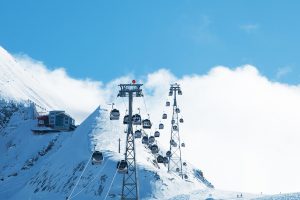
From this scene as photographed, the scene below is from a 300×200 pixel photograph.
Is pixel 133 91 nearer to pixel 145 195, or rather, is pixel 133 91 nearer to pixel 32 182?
pixel 145 195

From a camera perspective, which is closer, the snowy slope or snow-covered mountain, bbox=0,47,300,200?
snow-covered mountain, bbox=0,47,300,200

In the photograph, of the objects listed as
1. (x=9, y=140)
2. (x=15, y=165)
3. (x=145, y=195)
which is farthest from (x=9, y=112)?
(x=145, y=195)

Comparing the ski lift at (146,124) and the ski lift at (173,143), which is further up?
the ski lift at (146,124)

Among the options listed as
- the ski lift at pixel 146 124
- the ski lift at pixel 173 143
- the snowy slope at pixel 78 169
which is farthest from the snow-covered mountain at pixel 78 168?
the ski lift at pixel 146 124

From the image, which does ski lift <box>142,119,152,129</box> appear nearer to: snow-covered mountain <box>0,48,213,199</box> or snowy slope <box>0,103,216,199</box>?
snow-covered mountain <box>0,48,213,199</box>

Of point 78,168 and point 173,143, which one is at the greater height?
point 173,143

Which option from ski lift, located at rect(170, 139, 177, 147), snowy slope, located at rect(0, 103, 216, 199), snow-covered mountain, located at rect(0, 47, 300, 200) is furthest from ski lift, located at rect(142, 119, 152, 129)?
ski lift, located at rect(170, 139, 177, 147)

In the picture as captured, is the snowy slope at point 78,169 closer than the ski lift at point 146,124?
No

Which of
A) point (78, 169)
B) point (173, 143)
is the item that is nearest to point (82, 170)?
point (78, 169)

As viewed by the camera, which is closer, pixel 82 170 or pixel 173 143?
pixel 173 143

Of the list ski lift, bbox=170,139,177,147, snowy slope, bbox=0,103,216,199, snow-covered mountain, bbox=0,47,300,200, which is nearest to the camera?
snow-covered mountain, bbox=0,47,300,200

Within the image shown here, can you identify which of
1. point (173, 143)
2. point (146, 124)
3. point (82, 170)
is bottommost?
point (82, 170)

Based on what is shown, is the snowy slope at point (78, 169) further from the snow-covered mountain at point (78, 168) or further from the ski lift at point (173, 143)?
the ski lift at point (173, 143)

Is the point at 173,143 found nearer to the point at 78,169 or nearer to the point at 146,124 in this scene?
the point at 78,169
